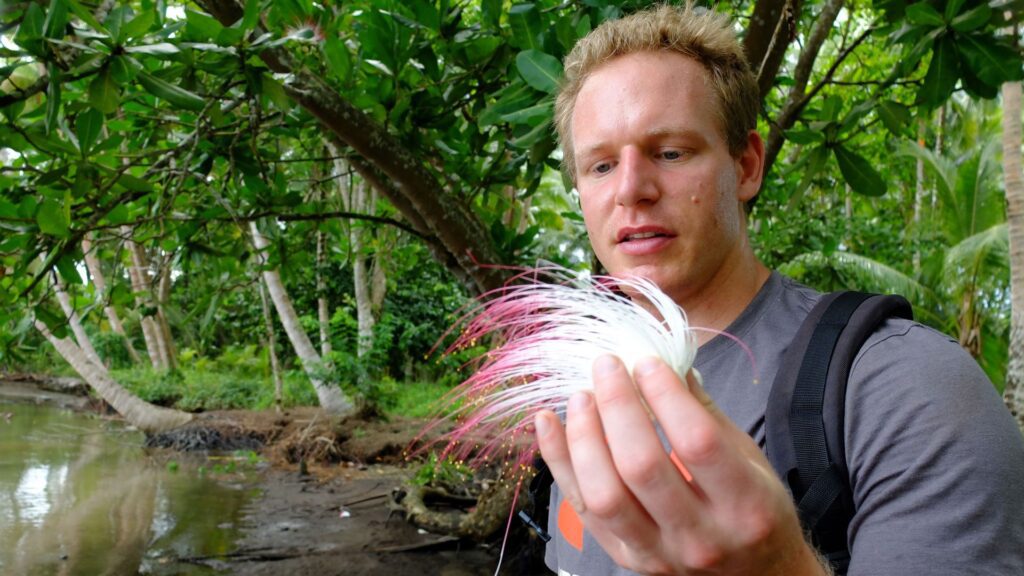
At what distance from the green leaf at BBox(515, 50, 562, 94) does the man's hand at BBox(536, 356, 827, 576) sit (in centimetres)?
147

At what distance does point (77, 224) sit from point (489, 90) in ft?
5.90

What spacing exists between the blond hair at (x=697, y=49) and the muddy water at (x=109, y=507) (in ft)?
19.7

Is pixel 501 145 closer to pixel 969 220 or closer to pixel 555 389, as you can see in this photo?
pixel 555 389

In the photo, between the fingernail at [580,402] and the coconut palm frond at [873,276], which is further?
the coconut palm frond at [873,276]

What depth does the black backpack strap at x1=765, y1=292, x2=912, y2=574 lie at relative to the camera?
40.1 inches

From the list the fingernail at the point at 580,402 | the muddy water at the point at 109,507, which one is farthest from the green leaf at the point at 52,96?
the muddy water at the point at 109,507

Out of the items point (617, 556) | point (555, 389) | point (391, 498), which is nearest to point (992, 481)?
point (617, 556)

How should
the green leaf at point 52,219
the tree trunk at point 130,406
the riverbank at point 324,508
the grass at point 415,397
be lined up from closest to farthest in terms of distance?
the green leaf at point 52,219 < the riverbank at point 324,508 < the tree trunk at point 130,406 < the grass at point 415,397

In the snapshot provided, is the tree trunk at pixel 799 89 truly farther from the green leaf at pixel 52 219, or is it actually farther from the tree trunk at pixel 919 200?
the tree trunk at pixel 919 200

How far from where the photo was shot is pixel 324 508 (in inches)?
304

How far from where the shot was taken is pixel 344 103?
301 centimetres

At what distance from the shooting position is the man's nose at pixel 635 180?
1233mm

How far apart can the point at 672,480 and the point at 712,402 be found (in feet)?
0.41

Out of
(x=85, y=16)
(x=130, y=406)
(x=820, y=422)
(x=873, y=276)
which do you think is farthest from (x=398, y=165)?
(x=130, y=406)
